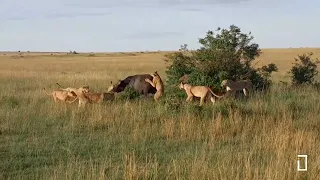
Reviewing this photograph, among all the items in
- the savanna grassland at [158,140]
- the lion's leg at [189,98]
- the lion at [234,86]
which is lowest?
the savanna grassland at [158,140]

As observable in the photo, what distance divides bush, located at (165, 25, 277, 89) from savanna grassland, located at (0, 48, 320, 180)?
124 inches

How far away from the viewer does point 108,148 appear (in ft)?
29.5

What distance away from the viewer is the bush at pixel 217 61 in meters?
17.8

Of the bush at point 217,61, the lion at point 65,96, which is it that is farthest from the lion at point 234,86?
the lion at point 65,96

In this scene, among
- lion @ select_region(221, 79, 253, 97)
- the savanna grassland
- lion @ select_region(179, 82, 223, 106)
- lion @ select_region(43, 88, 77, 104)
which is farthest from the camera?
Answer: lion @ select_region(221, 79, 253, 97)

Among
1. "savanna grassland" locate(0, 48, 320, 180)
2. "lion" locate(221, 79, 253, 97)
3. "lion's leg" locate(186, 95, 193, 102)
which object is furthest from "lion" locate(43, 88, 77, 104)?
"lion" locate(221, 79, 253, 97)

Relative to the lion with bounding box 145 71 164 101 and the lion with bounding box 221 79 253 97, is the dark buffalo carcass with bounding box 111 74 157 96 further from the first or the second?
the lion with bounding box 221 79 253 97

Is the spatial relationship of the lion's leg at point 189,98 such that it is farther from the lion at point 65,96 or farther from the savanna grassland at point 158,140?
the lion at point 65,96

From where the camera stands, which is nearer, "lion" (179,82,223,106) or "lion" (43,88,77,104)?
"lion" (179,82,223,106)

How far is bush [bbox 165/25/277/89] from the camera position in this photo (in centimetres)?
1777

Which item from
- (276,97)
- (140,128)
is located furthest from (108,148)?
(276,97)

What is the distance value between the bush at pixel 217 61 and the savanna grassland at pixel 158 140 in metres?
3.16

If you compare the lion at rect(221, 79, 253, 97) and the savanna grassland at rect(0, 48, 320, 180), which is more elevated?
the lion at rect(221, 79, 253, 97)

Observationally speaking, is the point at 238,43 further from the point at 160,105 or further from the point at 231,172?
the point at 231,172
